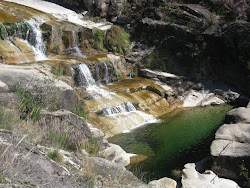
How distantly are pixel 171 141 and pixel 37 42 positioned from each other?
9396mm

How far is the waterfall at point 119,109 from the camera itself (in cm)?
1104

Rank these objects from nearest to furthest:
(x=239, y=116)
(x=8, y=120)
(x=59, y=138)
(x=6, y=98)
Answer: (x=8, y=120), (x=59, y=138), (x=6, y=98), (x=239, y=116)

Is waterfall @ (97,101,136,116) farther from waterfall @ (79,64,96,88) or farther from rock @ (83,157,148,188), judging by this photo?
rock @ (83,157,148,188)

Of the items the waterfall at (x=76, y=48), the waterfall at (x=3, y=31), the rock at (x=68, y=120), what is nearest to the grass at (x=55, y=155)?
the rock at (x=68, y=120)

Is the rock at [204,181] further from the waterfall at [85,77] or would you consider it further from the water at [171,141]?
the waterfall at [85,77]

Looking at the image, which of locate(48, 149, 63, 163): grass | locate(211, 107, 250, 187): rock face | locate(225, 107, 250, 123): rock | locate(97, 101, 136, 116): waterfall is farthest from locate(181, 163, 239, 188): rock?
locate(97, 101, 136, 116): waterfall

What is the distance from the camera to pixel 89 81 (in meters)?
13.0

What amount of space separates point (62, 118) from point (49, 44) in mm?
9284

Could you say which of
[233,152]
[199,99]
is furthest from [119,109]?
[233,152]

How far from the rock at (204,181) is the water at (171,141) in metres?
0.96

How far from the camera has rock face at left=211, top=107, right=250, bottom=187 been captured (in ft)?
20.4

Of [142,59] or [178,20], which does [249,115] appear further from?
[178,20]

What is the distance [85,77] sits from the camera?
42.2 ft

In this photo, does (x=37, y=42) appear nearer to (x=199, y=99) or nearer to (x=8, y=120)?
(x=199, y=99)
